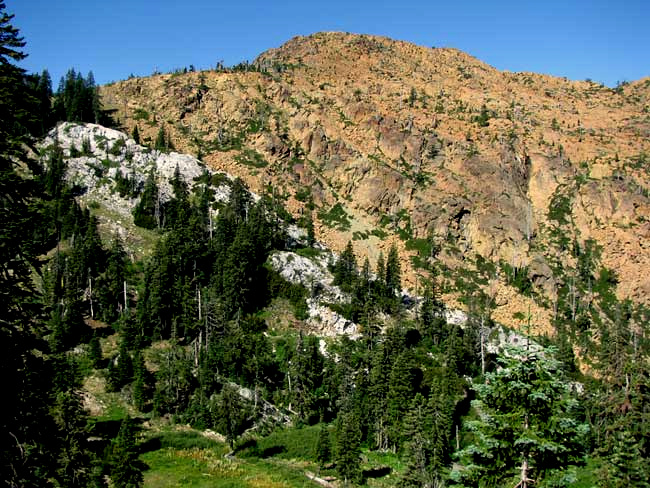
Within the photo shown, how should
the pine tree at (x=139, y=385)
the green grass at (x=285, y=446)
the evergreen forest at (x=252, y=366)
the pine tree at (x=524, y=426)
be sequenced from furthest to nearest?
the pine tree at (x=139, y=385) < the green grass at (x=285, y=446) < the evergreen forest at (x=252, y=366) < the pine tree at (x=524, y=426)

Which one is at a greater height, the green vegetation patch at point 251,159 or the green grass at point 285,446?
the green vegetation patch at point 251,159

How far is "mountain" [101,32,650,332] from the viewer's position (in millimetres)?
146375

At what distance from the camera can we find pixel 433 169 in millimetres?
168750

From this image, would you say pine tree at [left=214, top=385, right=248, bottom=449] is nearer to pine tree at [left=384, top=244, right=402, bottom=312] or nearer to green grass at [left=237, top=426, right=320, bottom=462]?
green grass at [left=237, top=426, right=320, bottom=462]

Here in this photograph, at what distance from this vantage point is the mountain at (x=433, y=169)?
14638 cm

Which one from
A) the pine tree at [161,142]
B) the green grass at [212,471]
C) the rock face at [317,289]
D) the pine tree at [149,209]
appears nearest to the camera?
the green grass at [212,471]

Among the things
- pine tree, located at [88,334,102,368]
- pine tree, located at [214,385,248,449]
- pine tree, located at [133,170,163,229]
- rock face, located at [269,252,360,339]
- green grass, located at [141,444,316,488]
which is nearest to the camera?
green grass, located at [141,444,316,488]

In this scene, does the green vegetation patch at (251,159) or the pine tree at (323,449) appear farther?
the green vegetation patch at (251,159)

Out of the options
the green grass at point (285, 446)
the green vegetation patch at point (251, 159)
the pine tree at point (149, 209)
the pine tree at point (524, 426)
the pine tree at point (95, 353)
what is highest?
the green vegetation patch at point (251, 159)

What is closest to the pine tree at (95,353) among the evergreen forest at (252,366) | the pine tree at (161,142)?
the evergreen forest at (252,366)

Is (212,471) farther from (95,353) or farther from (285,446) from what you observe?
(95,353)

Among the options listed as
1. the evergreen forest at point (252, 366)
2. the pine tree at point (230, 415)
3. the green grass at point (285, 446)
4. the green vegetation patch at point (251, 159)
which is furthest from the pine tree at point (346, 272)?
the green vegetation patch at point (251, 159)

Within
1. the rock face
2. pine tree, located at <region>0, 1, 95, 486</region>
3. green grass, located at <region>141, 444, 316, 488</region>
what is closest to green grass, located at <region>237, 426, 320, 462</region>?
green grass, located at <region>141, 444, 316, 488</region>

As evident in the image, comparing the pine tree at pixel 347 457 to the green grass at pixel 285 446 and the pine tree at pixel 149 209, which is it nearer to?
the green grass at pixel 285 446
